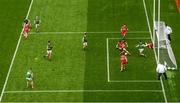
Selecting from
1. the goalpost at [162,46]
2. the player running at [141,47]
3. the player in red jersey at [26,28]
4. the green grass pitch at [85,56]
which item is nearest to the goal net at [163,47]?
the goalpost at [162,46]

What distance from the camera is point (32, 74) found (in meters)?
37.8

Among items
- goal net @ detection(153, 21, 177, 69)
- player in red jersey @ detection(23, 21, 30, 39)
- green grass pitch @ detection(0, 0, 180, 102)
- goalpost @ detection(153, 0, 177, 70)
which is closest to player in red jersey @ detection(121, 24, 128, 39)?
green grass pitch @ detection(0, 0, 180, 102)

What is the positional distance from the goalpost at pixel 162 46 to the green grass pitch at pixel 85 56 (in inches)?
24.0

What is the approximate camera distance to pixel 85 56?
138ft

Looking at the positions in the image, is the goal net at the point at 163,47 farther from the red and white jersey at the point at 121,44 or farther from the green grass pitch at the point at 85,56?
the red and white jersey at the point at 121,44

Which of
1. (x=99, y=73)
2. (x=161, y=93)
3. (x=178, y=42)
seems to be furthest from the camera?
(x=178, y=42)

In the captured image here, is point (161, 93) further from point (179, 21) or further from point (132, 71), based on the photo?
point (179, 21)

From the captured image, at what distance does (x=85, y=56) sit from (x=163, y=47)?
6.50 metres

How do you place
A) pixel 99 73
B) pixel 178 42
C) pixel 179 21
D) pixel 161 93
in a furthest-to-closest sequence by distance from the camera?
pixel 179 21 < pixel 178 42 < pixel 99 73 < pixel 161 93

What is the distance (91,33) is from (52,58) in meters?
5.30

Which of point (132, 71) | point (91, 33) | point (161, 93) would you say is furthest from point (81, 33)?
point (161, 93)

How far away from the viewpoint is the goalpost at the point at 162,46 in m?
40.2

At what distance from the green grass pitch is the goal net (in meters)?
0.61

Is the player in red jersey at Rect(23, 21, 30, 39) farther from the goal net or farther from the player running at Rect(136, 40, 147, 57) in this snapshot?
the goal net
